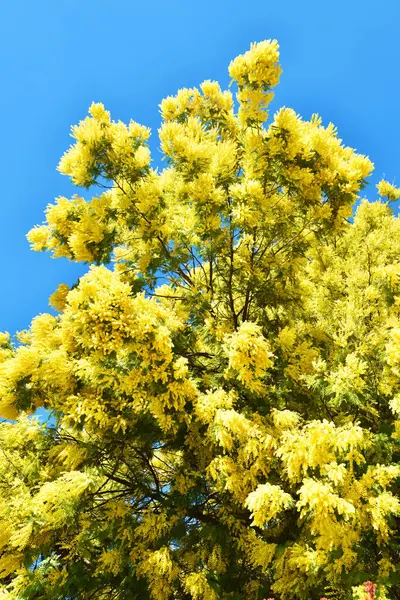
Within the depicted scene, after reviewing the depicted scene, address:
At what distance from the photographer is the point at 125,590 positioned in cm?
547

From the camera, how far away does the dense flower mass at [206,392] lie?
4414 millimetres

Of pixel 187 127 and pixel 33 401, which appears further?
pixel 187 127

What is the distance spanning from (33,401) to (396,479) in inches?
171

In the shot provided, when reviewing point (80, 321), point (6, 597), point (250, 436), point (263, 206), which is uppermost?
point (263, 206)

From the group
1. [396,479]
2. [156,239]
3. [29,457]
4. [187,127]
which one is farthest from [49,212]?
[396,479]

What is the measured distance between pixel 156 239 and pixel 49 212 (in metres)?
1.85

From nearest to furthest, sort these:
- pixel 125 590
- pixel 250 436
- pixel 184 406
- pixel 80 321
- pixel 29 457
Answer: pixel 80 321, pixel 250 436, pixel 184 406, pixel 125 590, pixel 29 457

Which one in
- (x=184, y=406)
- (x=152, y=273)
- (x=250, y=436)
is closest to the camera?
(x=250, y=436)

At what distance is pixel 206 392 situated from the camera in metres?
5.46

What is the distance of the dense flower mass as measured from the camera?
4414mm

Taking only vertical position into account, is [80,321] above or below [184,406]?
above

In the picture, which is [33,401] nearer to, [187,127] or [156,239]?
[156,239]

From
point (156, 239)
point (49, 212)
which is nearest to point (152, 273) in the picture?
point (156, 239)

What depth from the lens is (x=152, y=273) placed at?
6582mm
